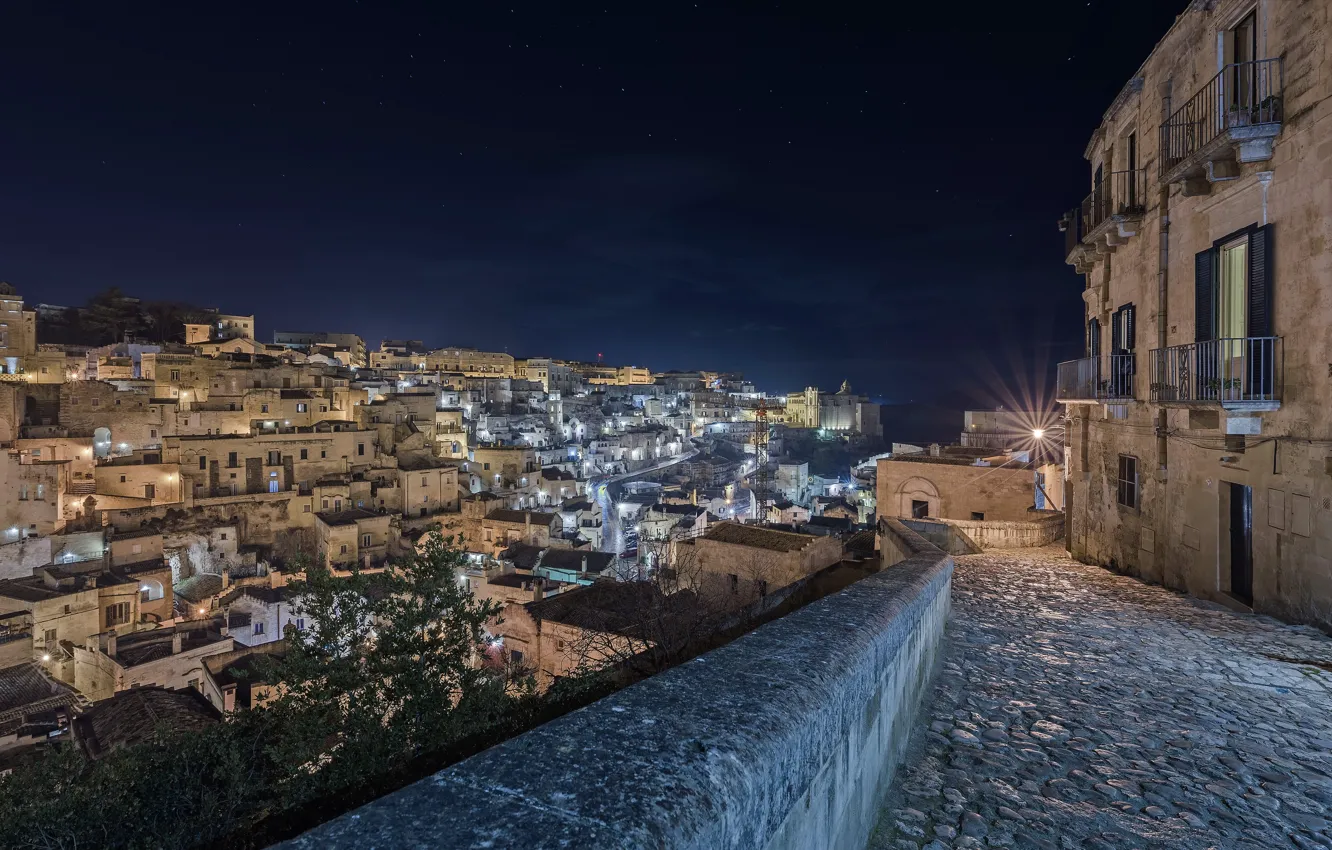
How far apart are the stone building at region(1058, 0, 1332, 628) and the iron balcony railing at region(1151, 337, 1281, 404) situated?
3 centimetres

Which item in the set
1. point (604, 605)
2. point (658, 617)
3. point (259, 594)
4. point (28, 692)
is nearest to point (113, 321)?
point (259, 594)

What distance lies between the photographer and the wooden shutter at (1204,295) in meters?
8.80

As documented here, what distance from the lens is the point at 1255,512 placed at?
25.6 feet

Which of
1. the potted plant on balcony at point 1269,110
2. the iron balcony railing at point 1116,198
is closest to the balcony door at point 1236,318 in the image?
the potted plant on balcony at point 1269,110

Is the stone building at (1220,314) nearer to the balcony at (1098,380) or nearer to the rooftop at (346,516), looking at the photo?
the balcony at (1098,380)

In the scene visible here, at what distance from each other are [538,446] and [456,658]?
60.4 meters

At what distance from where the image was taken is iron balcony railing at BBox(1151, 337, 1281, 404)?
24.1ft

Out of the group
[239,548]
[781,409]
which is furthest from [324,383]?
[781,409]

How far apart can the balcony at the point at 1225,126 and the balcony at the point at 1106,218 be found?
3.75 feet

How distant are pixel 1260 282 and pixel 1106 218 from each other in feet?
15.5

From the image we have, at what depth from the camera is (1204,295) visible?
9031 mm

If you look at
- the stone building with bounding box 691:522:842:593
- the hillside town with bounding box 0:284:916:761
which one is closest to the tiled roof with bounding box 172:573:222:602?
the hillside town with bounding box 0:284:916:761

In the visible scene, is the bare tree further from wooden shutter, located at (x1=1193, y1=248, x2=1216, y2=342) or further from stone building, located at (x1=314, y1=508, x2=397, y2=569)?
stone building, located at (x1=314, y1=508, x2=397, y2=569)

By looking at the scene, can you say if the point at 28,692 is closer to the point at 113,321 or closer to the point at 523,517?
the point at 523,517
